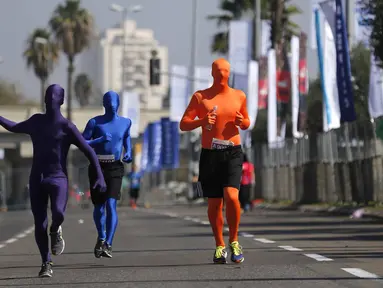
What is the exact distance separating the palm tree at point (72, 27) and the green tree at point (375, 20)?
5632cm

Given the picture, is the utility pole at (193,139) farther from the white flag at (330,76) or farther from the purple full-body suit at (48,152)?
the purple full-body suit at (48,152)

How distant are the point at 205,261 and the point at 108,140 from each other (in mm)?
1940

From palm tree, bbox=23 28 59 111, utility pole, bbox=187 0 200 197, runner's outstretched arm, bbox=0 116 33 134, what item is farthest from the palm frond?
runner's outstretched arm, bbox=0 116 33 134

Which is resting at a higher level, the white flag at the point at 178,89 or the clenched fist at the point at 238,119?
the white flag at the point at 178,89

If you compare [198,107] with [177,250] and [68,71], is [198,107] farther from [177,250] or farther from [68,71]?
[68,71]

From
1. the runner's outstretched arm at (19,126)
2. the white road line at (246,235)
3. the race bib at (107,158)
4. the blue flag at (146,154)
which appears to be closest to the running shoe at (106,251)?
the race bib at (107,158)

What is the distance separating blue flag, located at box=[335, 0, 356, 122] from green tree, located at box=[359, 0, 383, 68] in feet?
4.76

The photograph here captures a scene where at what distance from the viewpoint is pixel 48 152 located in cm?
1186

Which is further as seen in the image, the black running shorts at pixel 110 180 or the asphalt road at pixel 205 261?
the black running shorts at pixel 110 180

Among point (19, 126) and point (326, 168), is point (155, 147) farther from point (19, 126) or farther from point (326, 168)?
point (19, 126)

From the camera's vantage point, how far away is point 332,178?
113 feet

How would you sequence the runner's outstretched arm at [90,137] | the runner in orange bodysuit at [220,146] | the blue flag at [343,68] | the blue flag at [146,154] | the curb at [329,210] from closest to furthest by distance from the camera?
the runner in orange bodysuit at [220,146], the runner's outstretched arm at [90,137], the curb at [329,210], the blue flag at [343,68], the blue flag at [146,154]

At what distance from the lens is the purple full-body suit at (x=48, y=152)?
38.9 ft

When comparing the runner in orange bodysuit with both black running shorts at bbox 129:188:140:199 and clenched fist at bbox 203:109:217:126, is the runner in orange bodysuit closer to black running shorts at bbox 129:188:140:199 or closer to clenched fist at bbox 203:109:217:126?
clenched fist at bbox 203:109:217:126
